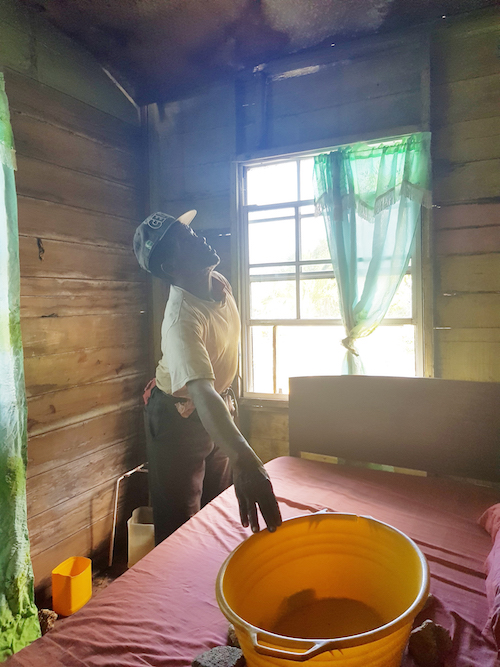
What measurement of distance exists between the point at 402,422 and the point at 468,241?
1.00 metres

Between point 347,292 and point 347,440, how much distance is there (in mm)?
779

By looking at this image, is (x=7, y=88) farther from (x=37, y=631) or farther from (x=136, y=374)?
(x=37, y=631)

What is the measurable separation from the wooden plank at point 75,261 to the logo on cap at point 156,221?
75 cm

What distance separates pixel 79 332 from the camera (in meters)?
2.38

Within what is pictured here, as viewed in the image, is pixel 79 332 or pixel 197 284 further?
pixel 79 332

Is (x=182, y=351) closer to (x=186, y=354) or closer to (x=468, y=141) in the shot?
(x=186, y=354)

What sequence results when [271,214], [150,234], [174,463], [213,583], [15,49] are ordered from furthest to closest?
[271,214], [15,49], [174,463], [150,234], [213,583]

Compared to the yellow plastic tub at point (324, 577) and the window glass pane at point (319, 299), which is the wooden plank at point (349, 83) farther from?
the yellow plastic tub at point (324, 577)

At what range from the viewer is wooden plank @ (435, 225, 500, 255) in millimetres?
2117

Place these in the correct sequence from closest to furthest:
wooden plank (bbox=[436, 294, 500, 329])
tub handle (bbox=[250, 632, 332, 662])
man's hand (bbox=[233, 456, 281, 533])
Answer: tub handle (bbox=[250, 632, 332, 662]) → man's hand (bbox=[233, 456, 281, 533]) → wooden plank (bbox=[436, 294, 500, 329])

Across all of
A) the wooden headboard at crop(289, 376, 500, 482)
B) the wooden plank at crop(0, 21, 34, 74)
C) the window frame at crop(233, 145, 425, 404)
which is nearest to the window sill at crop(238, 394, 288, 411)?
the window frame at crop(233, 145, 425, 404)

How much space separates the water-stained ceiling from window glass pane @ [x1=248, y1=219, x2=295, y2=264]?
952mm

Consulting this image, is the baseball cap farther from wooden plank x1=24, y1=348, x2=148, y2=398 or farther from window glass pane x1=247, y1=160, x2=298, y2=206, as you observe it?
window glass pane x1=247, y1=160, x2=298, y2=206

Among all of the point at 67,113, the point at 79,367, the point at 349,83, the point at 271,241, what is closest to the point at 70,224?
the point at 67,113
